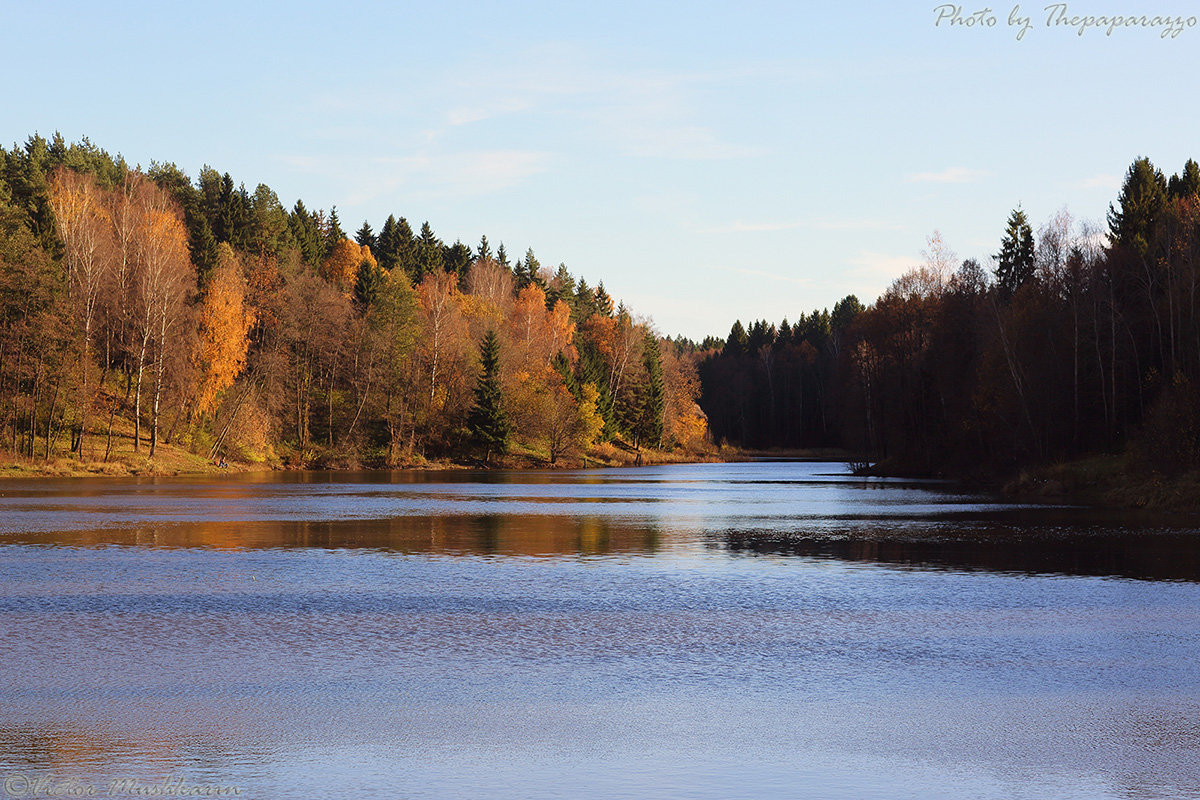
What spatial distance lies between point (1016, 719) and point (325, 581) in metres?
15.6

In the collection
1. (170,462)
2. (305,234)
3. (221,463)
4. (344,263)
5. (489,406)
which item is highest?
(305,234)

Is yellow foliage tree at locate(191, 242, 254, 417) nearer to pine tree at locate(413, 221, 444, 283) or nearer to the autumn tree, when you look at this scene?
the autumn tree

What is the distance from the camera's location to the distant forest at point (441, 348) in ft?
212

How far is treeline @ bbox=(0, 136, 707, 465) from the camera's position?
2766 inches

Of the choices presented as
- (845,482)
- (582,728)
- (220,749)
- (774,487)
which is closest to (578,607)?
(582,728)

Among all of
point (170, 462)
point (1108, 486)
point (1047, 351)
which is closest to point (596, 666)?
point (1108, 486)

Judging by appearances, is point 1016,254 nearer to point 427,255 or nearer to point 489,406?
point 489,406

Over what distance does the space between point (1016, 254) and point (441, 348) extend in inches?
2221

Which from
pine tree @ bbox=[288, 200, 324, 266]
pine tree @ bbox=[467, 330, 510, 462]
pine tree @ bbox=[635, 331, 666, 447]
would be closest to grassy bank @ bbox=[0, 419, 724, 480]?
pine tree @ bbox=[467, 330, 510, 462]

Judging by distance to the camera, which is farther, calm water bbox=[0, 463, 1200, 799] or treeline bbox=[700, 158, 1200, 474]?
treeline bbox=[700, 158, 1200, 474]

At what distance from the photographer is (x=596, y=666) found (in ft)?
46.0

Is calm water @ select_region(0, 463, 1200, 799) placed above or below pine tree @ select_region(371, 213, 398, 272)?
below

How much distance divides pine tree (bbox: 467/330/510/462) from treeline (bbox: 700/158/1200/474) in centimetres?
3460

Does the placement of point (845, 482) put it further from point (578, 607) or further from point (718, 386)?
point (718, 386)
